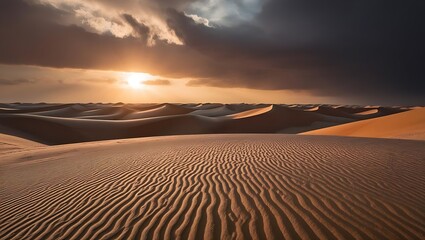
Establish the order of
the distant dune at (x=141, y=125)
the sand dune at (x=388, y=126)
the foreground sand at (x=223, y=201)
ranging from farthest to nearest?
1. the distant dune at (x=141, y=125)
2. the sand dune at (x=388, y=126)
3. the foreground sand at (x=223, y=201)

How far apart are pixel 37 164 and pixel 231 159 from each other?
280 inches

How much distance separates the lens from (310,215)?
12.9 ft

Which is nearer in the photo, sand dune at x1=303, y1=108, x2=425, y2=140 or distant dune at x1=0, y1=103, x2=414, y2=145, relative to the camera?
sand dune at x1=303, y1=108, x2=425, y2=140

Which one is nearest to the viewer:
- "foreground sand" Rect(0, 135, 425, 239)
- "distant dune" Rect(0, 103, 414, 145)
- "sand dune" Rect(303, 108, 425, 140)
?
"foreground sand" Rect(0, 135, 425, 239)

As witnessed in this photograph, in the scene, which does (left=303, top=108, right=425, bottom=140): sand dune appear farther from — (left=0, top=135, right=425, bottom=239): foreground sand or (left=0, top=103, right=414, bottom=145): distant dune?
(left=0, top=103, right=414, bottom=145): distant dune

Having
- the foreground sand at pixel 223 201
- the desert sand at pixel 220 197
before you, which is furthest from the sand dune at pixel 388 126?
the foreground sand at pixel 223 201

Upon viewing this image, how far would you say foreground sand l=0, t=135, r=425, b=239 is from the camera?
11.8 feet

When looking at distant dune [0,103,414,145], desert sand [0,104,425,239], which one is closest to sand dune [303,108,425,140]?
desert sand [0,104,425,239]

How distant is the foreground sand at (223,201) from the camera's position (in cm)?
360

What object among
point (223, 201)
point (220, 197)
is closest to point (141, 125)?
point (220, 197)

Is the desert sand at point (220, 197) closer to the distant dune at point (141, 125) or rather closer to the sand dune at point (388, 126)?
the sand dune at point (388, 126)

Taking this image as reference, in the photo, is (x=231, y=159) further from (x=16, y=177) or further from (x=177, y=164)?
(x=16, y=177)

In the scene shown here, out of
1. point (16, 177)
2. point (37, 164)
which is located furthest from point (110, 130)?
point (16, 177)

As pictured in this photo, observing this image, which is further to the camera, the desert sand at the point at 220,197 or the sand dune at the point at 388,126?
the sand dune at the point at 388,126
